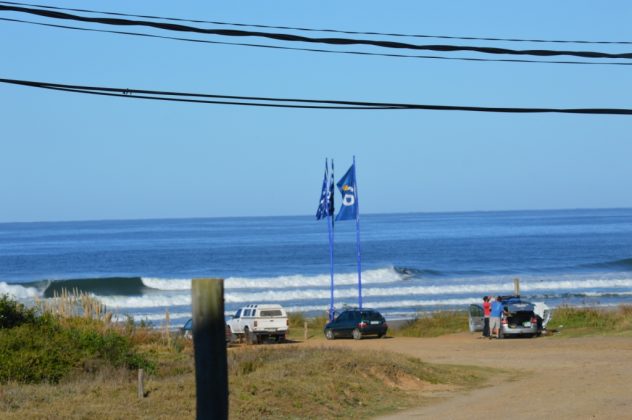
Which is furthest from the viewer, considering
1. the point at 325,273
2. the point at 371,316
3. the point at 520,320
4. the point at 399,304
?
the point at 325,273

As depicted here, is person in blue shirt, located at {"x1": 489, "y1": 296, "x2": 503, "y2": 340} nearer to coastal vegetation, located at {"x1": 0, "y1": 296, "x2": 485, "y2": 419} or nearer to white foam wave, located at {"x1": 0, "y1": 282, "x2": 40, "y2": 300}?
coastal vegetation, located at {"x1": 0, "y1": 296, "x2": 485, "y2": 419}

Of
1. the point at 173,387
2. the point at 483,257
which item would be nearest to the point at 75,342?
the point at 173,387

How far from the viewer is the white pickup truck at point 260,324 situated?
147 ft

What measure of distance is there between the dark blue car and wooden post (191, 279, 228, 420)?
3850 cm

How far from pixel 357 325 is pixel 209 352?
127 ft

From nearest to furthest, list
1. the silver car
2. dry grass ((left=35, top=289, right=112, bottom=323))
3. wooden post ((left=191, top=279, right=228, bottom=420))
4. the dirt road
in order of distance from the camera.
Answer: wooden post ((left=191, top=279, right=228, bottom=420)) → the dirt road → dry grass ((left=35, top=289, right=112, bottom=323)) → the silver car

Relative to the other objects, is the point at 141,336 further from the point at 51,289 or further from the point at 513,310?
the point at 51,289

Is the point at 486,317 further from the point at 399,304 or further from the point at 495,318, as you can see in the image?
the point at 399,304

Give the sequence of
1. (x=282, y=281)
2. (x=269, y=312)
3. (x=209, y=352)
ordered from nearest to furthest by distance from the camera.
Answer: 1. (x=209, y=352)
2. (x=269, y=312)
3. (x=282, y=281)

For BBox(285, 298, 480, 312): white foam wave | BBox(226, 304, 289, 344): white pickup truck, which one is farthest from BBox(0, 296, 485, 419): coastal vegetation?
BBox(285, 298, 480, 312): white foam wave

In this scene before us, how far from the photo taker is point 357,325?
45.7m

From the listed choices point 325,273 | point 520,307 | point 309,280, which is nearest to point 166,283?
point 309,280

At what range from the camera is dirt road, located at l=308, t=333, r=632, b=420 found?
2000 cm

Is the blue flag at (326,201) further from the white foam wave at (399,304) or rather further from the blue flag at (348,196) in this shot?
→ the white foam wave at (399,304)
